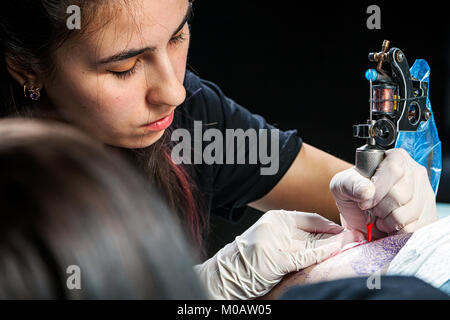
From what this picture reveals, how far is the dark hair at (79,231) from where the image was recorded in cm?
29

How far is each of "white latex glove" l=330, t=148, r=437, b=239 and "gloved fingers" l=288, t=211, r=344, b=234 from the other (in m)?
0.02

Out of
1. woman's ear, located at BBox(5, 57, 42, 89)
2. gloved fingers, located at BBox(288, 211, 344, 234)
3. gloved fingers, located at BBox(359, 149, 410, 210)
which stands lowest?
gloved fingers, located at BBox(288, 211, 344, 234)

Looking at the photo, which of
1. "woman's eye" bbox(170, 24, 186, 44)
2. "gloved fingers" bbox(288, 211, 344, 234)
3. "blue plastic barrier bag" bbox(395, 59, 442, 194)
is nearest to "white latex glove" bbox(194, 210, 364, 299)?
"gloved fingers" bbox(288, 211, 344, 234)

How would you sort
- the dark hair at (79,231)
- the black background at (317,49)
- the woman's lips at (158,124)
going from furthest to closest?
1. the black background at (317,49)
2. the woman's lips at (158,124)
3. the dark hair at (79,231)

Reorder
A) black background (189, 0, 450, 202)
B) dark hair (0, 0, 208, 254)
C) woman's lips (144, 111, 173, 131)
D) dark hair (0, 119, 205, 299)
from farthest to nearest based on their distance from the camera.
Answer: black background (189, 0, 450, 202) < woman's lips (144, 111, 173, 131) < dark hair (0, 0, 208, 254) < dark hair (0, 119, 205, 299)

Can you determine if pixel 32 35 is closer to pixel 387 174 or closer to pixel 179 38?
pixel 179 38

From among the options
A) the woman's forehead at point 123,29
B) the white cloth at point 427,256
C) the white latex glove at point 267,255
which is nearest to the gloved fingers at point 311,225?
the white latex glove at point 267,255

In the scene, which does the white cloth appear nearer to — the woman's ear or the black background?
the black background

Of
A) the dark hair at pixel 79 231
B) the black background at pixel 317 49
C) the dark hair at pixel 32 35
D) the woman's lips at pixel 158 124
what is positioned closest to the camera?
the dark hair at pixel 79 231

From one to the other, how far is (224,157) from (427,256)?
1.49 feet

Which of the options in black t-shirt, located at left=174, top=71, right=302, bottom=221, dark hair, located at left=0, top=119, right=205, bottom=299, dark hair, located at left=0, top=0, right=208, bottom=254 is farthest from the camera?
black t-shirt, located at left=174, top=71, right=302, bottom=221

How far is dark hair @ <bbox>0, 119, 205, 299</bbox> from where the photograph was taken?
29 cm

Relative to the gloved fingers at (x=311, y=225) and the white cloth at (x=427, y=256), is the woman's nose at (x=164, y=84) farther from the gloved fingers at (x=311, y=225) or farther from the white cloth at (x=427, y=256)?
the white cloth at (x=427, y=256)

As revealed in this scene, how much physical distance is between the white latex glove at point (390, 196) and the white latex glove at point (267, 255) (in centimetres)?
4
